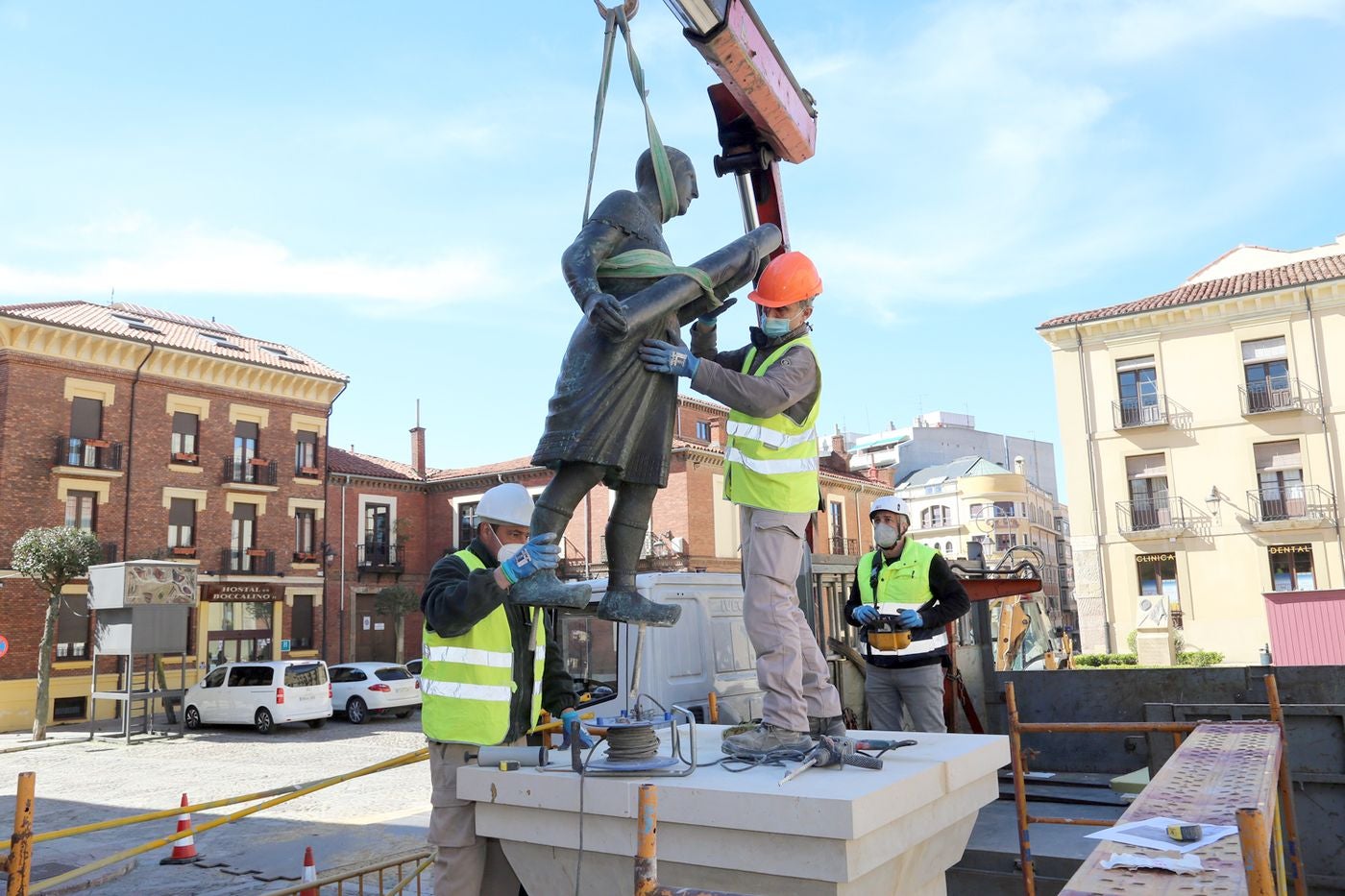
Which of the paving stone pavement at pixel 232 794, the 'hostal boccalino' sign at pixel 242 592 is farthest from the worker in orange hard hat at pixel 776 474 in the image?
the 'hostal boccalino' sign at pixel 242 592

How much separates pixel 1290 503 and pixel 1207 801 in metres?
32.1

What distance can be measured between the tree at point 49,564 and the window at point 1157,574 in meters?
29.7

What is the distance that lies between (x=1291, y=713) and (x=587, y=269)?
4.11 metres

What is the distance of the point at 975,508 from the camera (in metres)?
62.2

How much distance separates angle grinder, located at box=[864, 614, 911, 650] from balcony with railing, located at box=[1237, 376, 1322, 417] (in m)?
28.9

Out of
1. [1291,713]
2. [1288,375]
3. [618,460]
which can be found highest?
[1288,375]

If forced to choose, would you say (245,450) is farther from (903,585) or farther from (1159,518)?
(1159,518)

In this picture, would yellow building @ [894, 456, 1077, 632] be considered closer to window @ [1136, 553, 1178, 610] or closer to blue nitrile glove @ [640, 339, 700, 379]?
window @ [1136, 553, 1178, 610]

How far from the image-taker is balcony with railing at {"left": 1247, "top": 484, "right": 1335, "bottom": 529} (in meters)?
28.6

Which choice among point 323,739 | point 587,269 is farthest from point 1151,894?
point 323,739

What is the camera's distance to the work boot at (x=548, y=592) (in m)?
2.99

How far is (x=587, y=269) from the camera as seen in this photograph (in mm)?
3180

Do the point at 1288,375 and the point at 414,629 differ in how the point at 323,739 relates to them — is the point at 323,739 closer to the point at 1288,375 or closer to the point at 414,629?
the point at 414,629

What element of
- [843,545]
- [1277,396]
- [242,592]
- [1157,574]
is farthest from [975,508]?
[242,592]
